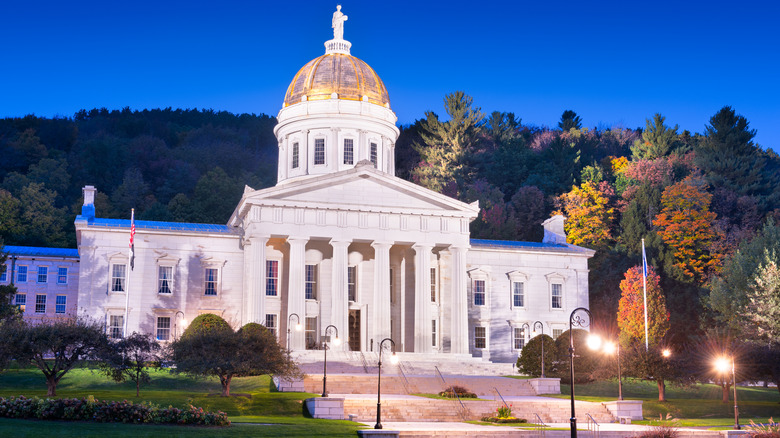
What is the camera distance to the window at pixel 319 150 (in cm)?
6738

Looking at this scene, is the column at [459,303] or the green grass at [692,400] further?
the column at [459,303]

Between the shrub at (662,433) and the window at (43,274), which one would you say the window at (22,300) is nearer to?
the window at (43,274)

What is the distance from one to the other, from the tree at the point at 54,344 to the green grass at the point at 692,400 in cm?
2402

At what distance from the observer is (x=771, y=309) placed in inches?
2110

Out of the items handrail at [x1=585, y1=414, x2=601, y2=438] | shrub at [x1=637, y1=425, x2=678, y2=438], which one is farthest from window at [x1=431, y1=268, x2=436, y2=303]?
shrub at [x1=637, y1=425, x2=678, y2=438]

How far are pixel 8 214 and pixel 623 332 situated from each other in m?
54.8

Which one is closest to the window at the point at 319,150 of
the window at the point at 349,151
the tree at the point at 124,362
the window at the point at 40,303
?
the window at the point at 349,151

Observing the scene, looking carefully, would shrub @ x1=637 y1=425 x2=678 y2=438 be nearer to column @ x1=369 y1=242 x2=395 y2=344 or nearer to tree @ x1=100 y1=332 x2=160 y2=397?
tree @ x1=100 y1=332 x2=160 y2=397

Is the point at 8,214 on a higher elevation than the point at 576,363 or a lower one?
higher

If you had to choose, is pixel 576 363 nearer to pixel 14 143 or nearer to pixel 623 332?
pixel 623 332

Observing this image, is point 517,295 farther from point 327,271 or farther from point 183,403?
point 183,403

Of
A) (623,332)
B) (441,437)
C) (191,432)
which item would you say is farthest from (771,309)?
(191,432)

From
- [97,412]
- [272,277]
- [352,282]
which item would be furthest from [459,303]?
[97,412]

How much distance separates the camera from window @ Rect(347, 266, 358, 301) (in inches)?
2375
